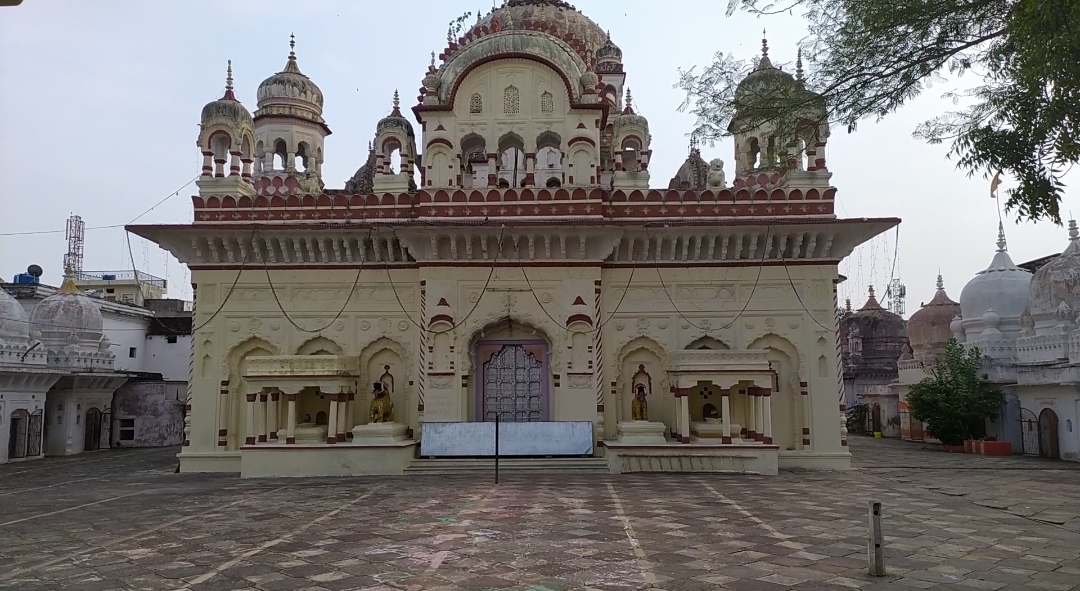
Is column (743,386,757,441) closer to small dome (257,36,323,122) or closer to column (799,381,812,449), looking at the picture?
column (799,381,812,449)

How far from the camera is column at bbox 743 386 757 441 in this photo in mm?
14367

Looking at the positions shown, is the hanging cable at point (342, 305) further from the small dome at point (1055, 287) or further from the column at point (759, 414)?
the small dome at point (1055, 287)

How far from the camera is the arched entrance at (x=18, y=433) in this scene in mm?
19312

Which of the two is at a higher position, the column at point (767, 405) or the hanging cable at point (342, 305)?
the hanging cable at point (342, 305)

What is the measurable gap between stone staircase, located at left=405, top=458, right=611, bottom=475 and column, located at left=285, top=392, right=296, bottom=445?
7.41 feet

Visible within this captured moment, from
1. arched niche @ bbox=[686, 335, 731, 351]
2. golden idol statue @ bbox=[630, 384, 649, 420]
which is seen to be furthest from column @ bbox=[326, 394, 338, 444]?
arched niche @ bbox=[686, 335, 731, 351]

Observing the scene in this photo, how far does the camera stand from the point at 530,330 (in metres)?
15.6

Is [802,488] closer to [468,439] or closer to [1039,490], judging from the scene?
[1039,490]

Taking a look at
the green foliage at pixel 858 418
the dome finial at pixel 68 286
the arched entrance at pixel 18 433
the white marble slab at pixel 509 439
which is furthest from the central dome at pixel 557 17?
the green foliage at pixel 858 418

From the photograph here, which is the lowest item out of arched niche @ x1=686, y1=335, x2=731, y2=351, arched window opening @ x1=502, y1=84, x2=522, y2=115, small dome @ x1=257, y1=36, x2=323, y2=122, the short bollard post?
the short bollard post

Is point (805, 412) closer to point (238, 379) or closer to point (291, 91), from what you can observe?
point (238, 379)

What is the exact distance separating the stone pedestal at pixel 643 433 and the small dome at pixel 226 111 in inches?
423

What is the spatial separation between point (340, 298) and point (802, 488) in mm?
9586

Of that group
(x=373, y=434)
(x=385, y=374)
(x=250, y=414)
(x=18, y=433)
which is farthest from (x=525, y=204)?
(x=18, y=433)
